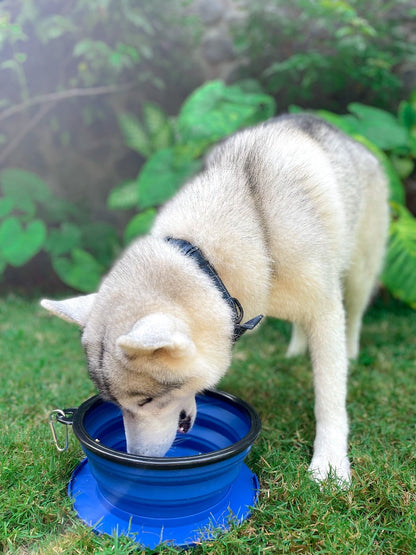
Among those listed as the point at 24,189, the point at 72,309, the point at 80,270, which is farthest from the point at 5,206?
the point at 72,309

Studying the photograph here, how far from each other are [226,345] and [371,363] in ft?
7.71

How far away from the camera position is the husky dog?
209 centimetres

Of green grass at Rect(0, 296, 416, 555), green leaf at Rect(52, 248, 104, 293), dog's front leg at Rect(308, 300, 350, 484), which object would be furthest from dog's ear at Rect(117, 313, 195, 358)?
green leaf at Rect(52, 248, 104, 293)

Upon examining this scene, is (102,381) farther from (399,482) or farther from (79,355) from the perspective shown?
(79,355)

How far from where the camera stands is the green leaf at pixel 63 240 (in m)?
6.14

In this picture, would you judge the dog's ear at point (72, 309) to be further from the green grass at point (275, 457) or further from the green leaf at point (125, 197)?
the green leaf at point (125, 197)

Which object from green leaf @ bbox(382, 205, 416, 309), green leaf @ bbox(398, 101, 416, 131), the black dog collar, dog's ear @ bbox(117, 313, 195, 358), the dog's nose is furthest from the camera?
green leaf @ bbox(398, 101, 416, 131)

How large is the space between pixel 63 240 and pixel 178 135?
1.88 metres

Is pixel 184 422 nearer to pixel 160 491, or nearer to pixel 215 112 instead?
pixel 160 491

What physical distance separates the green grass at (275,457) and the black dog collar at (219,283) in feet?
2.66

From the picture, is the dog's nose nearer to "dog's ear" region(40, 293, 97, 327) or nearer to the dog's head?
the dog's head

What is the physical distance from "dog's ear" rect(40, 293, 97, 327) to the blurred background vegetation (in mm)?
3109

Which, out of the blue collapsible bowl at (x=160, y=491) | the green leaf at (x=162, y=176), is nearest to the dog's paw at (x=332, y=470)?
the blue collapsible bowl at (x=160, y=491)

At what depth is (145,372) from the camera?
6.74 feet
